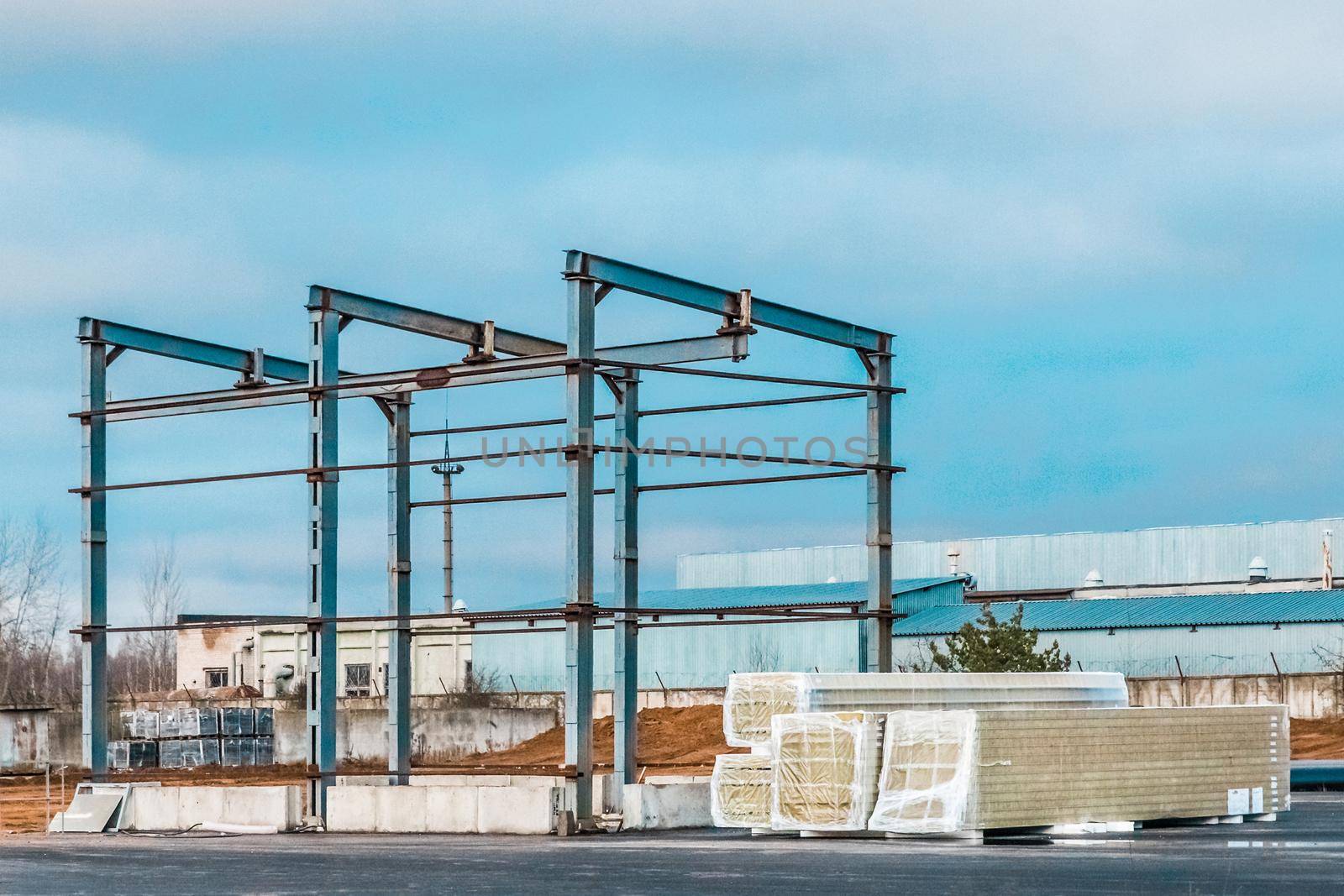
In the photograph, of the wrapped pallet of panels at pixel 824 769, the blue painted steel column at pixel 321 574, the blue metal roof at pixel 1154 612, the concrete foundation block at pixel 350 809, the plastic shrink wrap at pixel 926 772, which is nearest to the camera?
the plastic shrink wrap at pixel 926 772

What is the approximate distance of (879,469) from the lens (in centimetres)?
2681

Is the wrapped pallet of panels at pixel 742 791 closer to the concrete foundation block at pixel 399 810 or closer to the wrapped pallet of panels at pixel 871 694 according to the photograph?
the wrapped pallet of panels at pixel 871 694

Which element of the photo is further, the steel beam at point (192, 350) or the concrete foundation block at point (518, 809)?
the steel beam at point (192, 350)

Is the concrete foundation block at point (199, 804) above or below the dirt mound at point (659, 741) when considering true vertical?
above

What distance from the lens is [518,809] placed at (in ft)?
74.2

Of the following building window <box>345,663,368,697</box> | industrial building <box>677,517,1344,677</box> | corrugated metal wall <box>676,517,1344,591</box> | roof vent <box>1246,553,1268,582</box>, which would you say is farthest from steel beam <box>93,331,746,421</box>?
corrugated metal wall <box>676,517,1344,591</box>

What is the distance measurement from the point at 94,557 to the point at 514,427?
647 centimetres

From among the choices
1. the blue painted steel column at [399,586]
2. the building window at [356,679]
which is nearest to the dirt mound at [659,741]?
the building window at [356,679]

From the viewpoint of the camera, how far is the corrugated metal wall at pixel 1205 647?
159ft

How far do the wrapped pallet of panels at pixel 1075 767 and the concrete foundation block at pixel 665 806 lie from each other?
139 inches

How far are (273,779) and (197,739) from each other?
4.82 meters

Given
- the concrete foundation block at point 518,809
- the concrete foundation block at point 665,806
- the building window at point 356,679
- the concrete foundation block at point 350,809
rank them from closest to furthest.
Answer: the concrete foundation block at point 518,809
the concrete foundation block at point 665,806
the concrete foundation block at point 350,809
the building window at point 356,679

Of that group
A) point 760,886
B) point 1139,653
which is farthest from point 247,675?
point 760,886

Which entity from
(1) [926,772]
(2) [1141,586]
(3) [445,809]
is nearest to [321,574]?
(3) [445,809]
